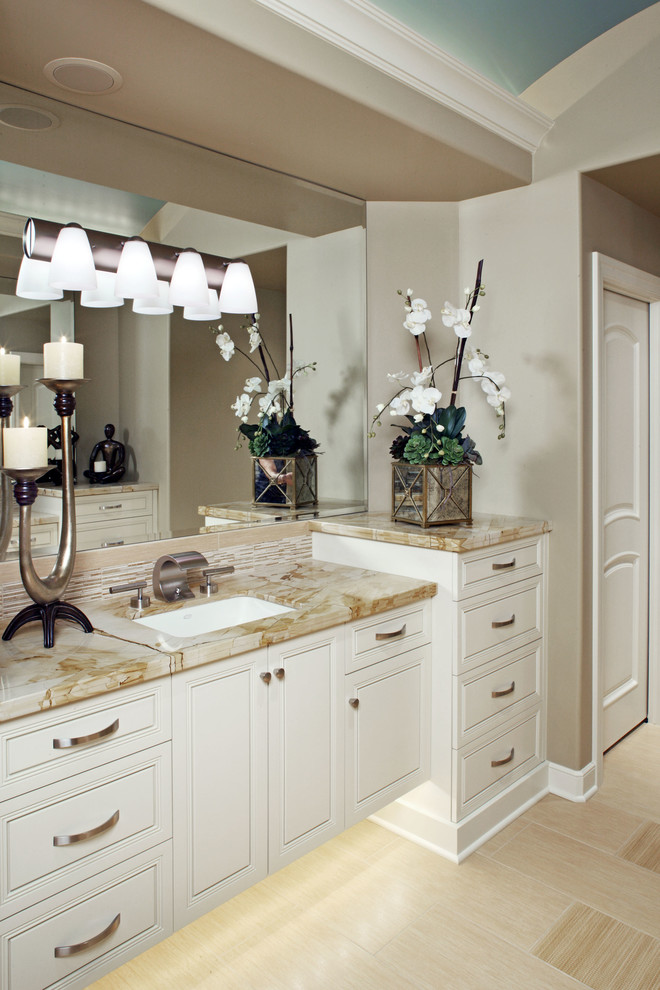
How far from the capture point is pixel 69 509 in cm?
168

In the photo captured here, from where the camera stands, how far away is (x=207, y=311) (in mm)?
2215

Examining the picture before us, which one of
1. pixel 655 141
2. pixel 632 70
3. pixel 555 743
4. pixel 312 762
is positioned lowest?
pixel 555 743

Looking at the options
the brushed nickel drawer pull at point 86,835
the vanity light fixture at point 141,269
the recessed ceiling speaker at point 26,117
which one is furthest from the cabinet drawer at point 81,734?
the recessed ceiling speaker at point 26,117

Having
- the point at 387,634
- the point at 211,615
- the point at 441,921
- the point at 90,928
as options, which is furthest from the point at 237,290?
the point at 441,921

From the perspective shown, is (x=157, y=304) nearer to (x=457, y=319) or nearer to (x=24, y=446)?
(x=24, y=446)

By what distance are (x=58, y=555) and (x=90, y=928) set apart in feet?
2.56

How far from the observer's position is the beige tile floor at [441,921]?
1726mm

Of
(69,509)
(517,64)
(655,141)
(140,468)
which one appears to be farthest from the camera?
(517,64)

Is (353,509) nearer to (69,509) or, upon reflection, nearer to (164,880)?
(69,509)

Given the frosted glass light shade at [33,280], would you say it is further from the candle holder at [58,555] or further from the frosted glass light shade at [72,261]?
the candle holder at [58,555]

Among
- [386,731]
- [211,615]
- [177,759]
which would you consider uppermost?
[211,615]

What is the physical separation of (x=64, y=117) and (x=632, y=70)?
1860 millimetres

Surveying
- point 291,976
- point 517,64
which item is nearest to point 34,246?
point 517,64

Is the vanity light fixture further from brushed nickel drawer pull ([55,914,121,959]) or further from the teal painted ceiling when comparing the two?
brushed nickel drawer pull ([55,914,121,959])
